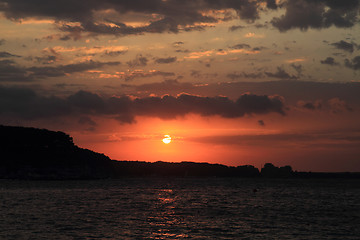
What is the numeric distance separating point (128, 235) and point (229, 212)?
1387 inches

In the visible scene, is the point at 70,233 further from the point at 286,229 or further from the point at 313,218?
the point at 313,218

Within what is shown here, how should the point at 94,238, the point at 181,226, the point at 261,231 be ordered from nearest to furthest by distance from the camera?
1. the point at 94,238
2. the point at 261,231
3. the point at 181,226

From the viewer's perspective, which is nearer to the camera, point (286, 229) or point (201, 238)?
point (201, 238)

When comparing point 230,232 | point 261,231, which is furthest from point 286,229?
point 230,232

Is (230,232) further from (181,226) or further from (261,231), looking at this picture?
(181,226)

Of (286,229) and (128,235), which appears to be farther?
(286,229)

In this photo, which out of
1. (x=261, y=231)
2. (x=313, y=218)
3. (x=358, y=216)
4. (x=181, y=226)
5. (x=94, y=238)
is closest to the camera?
(x=94, y=238)

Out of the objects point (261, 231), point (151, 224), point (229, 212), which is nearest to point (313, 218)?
point (229, 212)

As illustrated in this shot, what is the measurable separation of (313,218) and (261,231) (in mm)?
22360

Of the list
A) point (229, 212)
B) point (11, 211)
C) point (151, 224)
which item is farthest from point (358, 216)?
point (11, 211)

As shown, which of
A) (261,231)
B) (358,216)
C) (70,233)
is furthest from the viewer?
(358,216)

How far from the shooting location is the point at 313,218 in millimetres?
77438

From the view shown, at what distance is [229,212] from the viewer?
85188mm

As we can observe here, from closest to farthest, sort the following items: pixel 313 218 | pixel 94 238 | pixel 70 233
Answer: pixel 94 238, pixel 70 233, pixel 313 218
